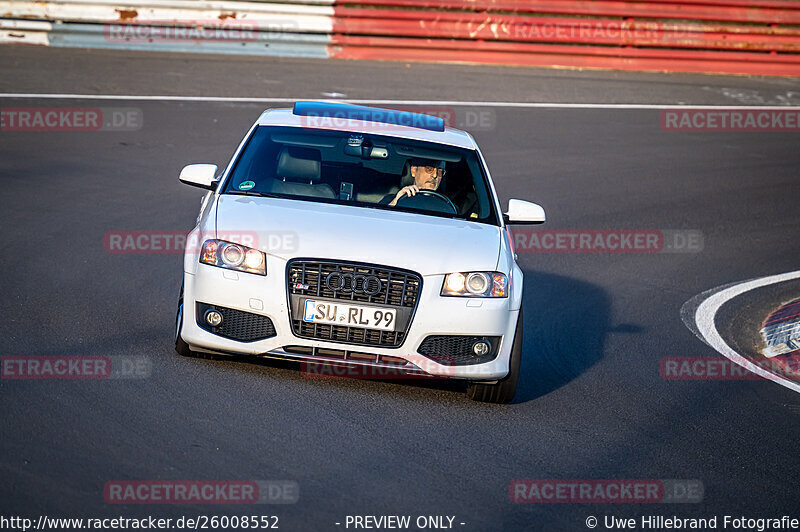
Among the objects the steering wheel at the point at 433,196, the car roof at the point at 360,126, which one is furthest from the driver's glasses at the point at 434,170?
the car roof at the point at 360,126

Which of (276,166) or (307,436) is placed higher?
(276,166)

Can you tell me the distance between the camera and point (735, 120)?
18344 millimetres

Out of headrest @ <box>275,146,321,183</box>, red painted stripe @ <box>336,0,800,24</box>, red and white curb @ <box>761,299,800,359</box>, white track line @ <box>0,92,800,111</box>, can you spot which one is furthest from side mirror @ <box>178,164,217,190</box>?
red painted stripe @ <box>336,0,800,24</box>

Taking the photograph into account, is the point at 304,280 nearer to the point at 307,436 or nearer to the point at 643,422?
the point at 307,436

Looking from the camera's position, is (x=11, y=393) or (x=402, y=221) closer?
(x=11, y=393)

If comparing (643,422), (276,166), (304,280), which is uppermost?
(276,166)

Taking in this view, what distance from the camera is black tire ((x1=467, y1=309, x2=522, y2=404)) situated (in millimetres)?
6762

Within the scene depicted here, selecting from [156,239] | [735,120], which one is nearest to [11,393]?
[156,239]

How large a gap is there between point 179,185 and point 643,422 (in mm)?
7130

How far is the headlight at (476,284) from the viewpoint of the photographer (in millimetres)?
6559

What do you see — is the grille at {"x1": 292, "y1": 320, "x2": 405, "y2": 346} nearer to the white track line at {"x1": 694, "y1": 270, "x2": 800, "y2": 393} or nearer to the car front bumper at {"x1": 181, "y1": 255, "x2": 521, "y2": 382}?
the car front bumper at {"x1": 181, "y1": 255, "x2": 521, "y2": 382}

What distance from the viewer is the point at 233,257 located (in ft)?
21.4

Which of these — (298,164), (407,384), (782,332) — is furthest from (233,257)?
(782,332)

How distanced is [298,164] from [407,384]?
1.73 metres
